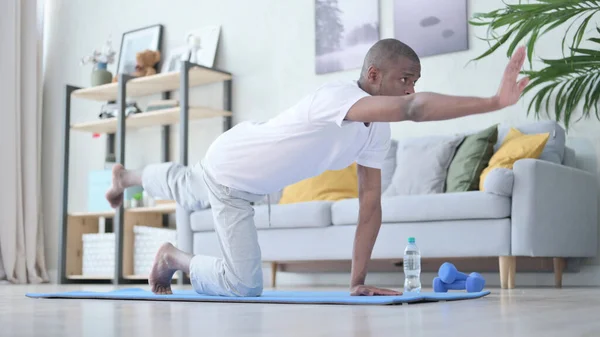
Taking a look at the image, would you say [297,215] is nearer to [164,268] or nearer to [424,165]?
[424,165]

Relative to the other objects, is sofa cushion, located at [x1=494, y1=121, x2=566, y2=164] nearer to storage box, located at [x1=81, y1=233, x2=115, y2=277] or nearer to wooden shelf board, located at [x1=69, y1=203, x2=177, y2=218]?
wooden shelf board, located at [x1=69, y1=203, x2=177, y2=218]

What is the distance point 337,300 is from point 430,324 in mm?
711

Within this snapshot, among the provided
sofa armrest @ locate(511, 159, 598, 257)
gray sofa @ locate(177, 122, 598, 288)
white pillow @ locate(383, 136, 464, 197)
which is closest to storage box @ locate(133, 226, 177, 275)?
gray sofa @ locate(177, 122, 598, 288)

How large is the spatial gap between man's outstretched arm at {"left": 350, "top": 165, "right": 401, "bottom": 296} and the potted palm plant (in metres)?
1.24

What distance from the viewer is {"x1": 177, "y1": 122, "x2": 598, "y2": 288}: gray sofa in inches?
138

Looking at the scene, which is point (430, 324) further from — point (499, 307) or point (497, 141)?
point (497, 141)

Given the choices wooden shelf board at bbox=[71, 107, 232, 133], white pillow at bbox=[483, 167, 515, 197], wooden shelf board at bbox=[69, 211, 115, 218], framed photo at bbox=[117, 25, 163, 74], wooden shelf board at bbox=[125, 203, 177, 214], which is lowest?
wooden shelf board at bbox=[69, 211, 115, 218]

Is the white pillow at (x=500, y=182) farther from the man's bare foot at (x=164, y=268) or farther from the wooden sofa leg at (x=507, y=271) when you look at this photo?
the man's bare foot at (x=164, y=268)

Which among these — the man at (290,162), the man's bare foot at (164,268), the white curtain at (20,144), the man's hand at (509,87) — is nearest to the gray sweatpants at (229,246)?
the man at (290,162)

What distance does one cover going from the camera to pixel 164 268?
2.87 metres

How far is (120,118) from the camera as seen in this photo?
5.67 meters

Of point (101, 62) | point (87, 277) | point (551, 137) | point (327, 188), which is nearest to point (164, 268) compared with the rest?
point (327, 188)

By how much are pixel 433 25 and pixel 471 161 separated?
108 centimetres

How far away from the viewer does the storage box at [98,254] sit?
5.75 metres
